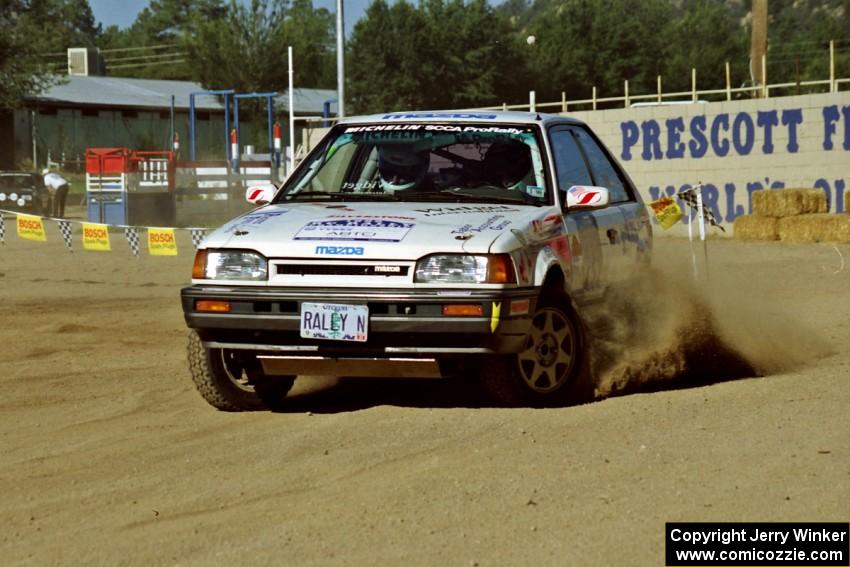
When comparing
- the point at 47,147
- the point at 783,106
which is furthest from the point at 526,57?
the point at 783,106

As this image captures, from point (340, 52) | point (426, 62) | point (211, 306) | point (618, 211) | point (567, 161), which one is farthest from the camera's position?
point (426, 62)

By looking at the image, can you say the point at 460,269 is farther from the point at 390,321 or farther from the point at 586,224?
the point at 586,224

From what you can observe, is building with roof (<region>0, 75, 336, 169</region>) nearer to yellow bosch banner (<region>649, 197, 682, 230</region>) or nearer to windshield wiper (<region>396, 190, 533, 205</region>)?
yellow bosch banner (<region>649, 197, 682, 230</region>)

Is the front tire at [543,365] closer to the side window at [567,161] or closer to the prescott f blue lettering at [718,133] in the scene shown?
the side window at [567,161]

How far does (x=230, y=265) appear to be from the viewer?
6.91 m

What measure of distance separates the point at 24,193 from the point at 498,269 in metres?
32.0

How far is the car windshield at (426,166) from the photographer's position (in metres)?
7.58

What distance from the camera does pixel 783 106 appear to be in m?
25.1

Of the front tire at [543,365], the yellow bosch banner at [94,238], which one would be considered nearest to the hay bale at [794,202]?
the yellow bosch banner at [94,238]

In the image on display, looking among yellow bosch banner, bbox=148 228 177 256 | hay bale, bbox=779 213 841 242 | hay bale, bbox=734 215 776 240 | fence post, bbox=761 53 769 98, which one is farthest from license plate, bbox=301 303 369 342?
fence post, bbox=761 53 769 98

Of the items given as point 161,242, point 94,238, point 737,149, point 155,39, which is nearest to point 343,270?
point 161,242

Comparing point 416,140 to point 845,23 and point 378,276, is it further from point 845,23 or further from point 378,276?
point 845,23

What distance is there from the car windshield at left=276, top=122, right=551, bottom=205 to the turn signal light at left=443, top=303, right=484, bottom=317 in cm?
104

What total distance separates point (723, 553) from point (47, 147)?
64.3 meters
